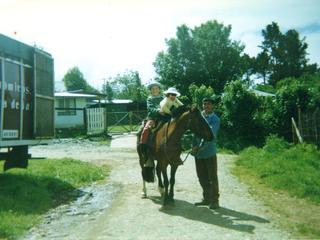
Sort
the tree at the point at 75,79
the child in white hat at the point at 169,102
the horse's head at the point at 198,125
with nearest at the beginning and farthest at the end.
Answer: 1. the horse's head at the point at 198,125
2. the child in white hat at the point at 169,102
3. the tree at the point at 75,79

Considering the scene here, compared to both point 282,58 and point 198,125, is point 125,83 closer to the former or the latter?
point 282,58

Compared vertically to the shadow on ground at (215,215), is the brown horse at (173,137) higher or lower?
higher

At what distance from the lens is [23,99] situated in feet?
41.1

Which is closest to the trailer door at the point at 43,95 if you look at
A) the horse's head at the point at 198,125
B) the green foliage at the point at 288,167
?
the horse's head at the point at 198,125

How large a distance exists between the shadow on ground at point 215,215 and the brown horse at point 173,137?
0.36 meters

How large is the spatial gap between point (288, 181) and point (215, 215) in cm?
423

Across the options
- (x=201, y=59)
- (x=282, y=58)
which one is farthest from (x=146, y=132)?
(x=282, y=58)

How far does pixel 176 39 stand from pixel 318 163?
132ft

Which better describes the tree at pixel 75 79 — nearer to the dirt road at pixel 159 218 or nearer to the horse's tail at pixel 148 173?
the dirt road at pixel 159 218

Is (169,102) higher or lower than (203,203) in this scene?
higher

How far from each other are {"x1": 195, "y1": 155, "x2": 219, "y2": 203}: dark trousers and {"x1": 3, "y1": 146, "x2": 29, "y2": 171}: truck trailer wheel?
5582mm

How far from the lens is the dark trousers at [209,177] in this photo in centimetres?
960

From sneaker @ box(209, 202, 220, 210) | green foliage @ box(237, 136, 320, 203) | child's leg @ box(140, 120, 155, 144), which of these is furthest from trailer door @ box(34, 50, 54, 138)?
green foliage @ box(237, 136, 320, 203)

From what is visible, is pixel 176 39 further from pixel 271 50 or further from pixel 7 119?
pixel 7 119
